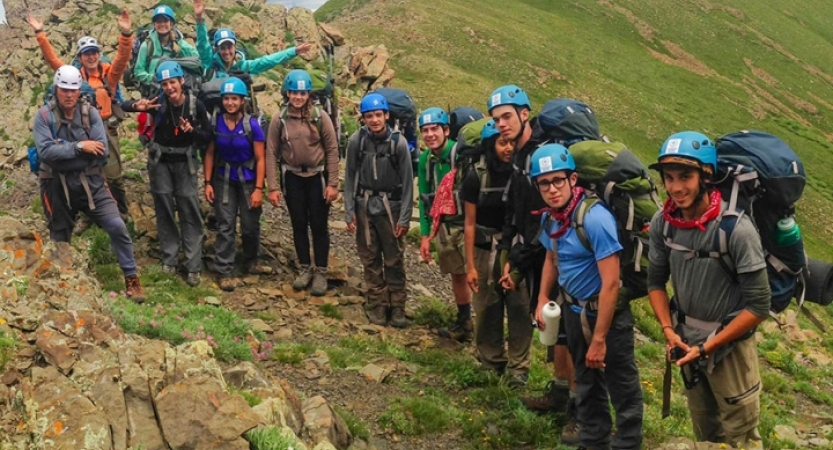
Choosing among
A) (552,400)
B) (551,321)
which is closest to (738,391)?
(551,321)

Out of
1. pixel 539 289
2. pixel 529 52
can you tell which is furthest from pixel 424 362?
pixel 529 52

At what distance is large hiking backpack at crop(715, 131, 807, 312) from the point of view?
6148mm

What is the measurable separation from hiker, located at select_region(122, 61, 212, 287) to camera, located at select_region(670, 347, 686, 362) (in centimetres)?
824

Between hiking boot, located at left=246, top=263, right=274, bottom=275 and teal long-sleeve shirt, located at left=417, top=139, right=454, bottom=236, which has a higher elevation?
teal long-sleeve shirt, located at left=417, top=139, right=454, bottom=236

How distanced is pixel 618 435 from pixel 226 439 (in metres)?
4.13

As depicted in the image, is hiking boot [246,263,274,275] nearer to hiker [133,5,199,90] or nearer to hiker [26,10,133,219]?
hiker [26,10,133,219]

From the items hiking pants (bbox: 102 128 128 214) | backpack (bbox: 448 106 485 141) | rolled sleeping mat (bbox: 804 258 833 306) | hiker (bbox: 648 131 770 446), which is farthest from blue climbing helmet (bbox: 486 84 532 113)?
hiking pants (bbox: 102 128 128 214)

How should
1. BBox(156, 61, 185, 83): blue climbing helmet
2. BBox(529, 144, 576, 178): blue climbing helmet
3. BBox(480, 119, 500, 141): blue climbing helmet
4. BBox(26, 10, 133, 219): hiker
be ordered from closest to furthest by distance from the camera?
1. BBox(529, 144, 576, 178): blue climbing helmet
2. BBox(480, 119, 500, 141): blue climbing helmet
3. BBox(156, 61, 185, 83): blue climbing helmet
4. BBox(26, 10, 133, 219): hiker

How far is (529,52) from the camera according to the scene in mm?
53312

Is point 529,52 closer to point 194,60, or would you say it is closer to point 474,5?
point 474,5

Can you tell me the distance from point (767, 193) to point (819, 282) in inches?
40.6

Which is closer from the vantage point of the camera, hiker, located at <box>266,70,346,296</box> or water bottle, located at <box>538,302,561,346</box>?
water bottle, located at <box>538,302,561,346</box>

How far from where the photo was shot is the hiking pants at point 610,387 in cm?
738

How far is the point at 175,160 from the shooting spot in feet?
39.8
